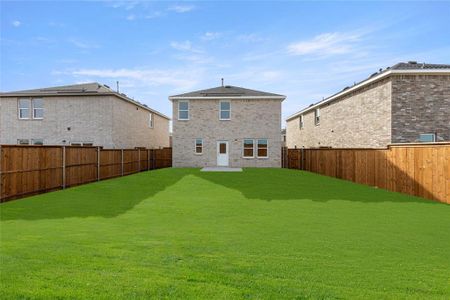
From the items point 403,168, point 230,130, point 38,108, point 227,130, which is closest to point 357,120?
point 403,168

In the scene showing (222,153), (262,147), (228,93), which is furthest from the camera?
(228,93)

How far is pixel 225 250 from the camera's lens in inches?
232

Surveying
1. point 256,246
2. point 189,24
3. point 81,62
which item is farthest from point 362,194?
point 81,62

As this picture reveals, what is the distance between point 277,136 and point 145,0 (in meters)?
18.4

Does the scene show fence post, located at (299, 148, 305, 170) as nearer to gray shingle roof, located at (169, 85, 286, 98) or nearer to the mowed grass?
gray shingle roof, located at (169, 85, 286, 98)

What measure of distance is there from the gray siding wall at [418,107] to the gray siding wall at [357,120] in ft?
1.55

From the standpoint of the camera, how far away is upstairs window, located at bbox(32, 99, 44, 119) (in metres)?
28.5

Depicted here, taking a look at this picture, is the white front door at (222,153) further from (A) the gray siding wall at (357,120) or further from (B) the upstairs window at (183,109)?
(A) the gray siding wall at (357,120)

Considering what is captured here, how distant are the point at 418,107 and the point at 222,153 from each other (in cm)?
1671

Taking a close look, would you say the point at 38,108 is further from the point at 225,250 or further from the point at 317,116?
the point at 225,250

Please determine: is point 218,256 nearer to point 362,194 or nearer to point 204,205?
point 204,205

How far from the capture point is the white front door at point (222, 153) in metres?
30.7

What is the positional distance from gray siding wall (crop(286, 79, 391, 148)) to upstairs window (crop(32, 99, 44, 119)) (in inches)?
1016

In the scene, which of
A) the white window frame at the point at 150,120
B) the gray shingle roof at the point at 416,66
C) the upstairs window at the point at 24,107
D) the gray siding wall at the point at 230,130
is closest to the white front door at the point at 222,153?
the gray siding wall at the point at 230,130
